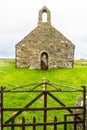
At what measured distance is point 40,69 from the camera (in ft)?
143

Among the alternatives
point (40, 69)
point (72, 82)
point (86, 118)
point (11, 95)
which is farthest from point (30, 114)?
point (40, 69)

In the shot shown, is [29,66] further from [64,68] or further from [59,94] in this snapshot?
[59,94]

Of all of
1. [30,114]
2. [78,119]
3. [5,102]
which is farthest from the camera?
[5,102]

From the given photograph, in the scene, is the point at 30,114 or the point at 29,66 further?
the point at 29,66

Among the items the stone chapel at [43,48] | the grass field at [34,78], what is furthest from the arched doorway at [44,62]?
the grass field at [34,78]

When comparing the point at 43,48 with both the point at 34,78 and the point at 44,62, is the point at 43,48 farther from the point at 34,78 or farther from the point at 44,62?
the point at 34,78

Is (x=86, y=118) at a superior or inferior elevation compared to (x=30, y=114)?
superior

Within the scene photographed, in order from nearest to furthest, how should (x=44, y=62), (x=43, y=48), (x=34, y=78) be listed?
(x=34, y=78) → (x=43, y=48) → (x=44, y=62)

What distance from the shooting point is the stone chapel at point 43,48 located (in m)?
44.1

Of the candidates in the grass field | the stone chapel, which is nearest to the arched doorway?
the stone chapel

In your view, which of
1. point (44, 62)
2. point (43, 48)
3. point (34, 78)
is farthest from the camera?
point (44, 62)

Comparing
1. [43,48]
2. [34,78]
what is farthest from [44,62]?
[34,78]

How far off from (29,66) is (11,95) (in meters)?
17.5

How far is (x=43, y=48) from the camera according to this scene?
44.2 meters
